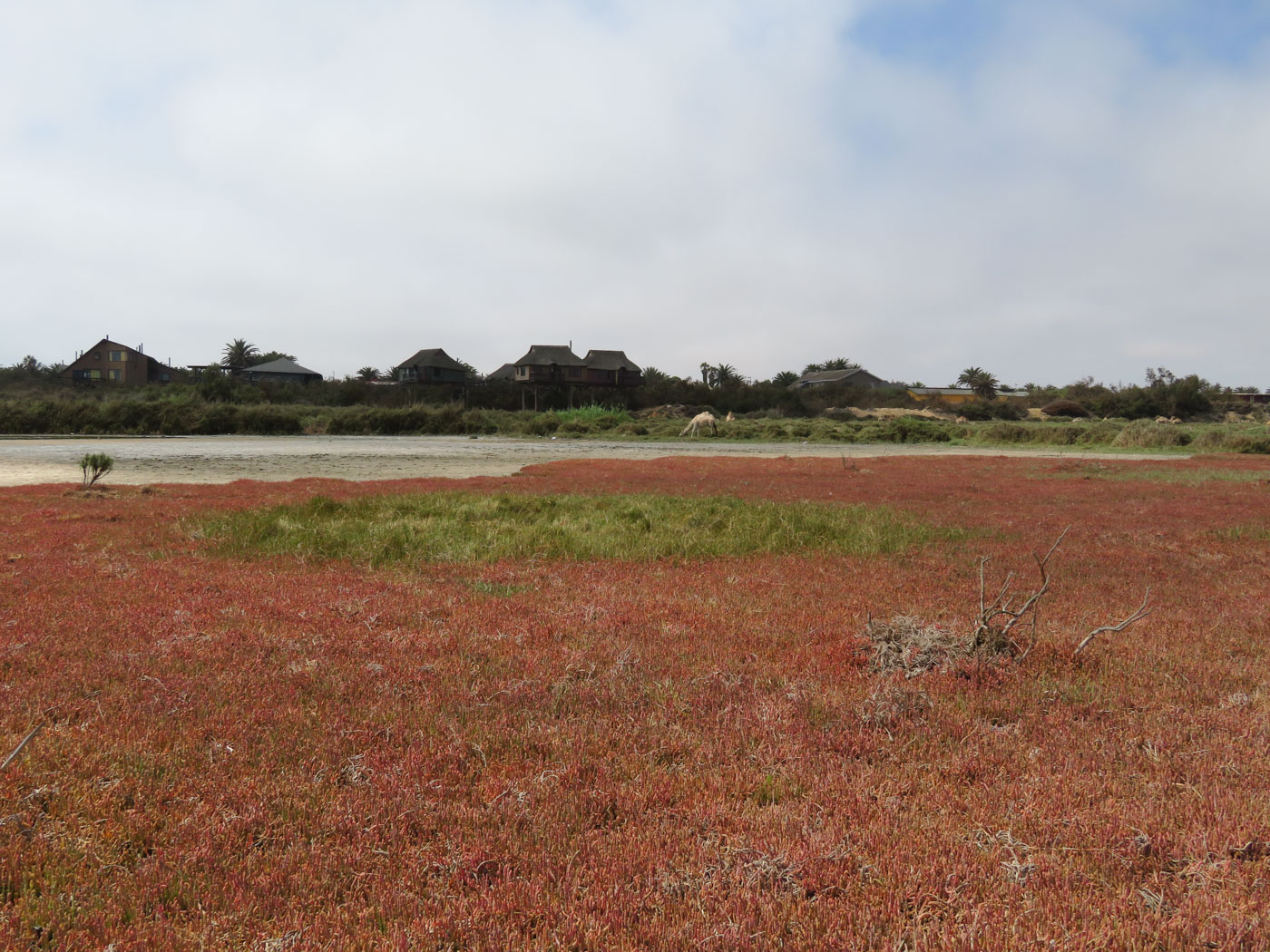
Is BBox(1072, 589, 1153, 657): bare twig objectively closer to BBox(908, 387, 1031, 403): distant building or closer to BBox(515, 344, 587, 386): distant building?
BBox(515, 344, 587, 386): distant building

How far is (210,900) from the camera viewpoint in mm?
3473

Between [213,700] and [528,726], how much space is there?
248 centimetres

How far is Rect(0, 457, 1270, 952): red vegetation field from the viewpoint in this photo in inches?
135

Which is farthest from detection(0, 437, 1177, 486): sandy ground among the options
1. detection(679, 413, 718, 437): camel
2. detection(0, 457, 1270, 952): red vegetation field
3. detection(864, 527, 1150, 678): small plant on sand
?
detection(864, 527, 1150, 678): small plant on sand

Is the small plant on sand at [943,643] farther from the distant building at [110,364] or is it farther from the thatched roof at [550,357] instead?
the distant building at [110,364]

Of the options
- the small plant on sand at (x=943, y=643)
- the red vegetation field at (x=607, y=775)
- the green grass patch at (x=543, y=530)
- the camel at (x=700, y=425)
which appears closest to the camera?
the red vegetation field at (x=607, y=775)

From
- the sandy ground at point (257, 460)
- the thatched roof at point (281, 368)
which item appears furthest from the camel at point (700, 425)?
the thatched roof at point (281, 368)

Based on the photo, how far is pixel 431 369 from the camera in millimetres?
113062

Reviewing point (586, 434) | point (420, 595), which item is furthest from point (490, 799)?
point (586, 434)

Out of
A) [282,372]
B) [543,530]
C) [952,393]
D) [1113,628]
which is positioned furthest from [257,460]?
[952,393]

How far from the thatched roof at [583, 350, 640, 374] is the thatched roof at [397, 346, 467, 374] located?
67.9 ft

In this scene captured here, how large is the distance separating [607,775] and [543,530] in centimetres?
992

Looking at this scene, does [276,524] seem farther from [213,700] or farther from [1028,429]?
[1028,429]

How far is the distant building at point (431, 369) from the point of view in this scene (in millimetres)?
112750
